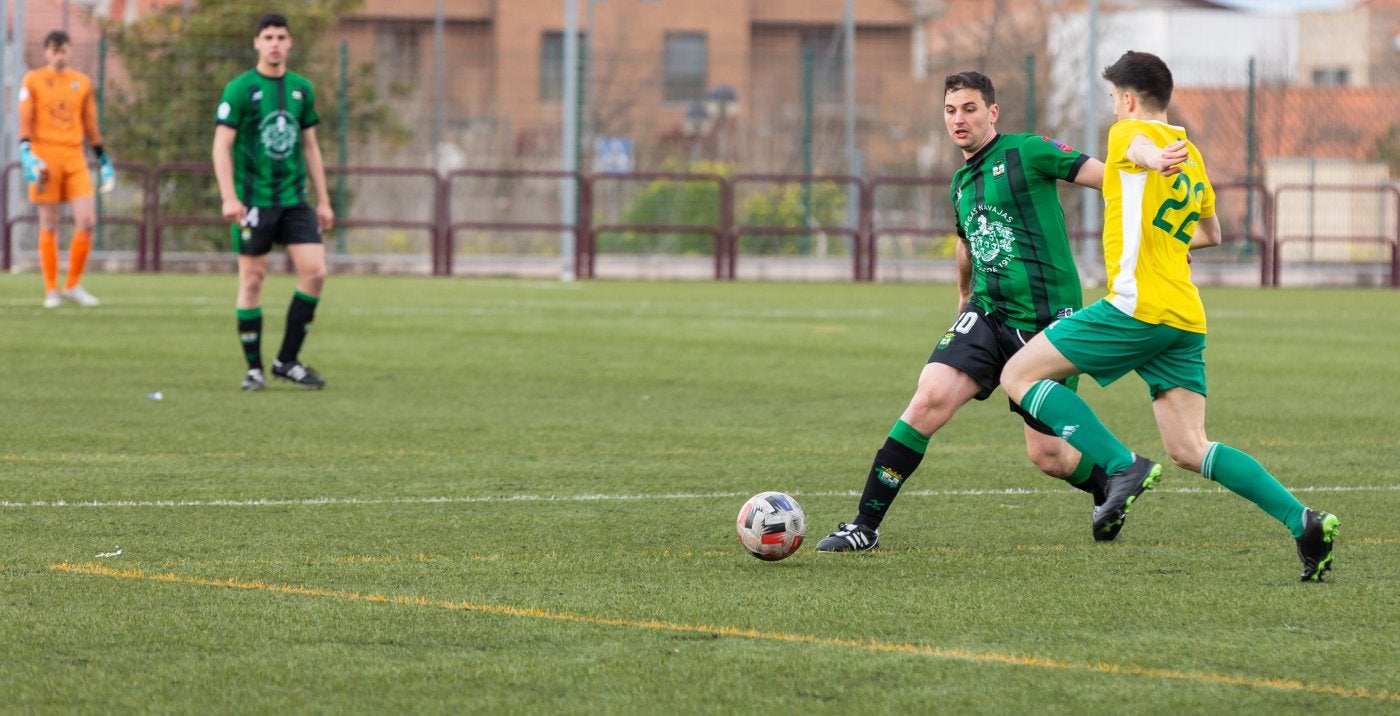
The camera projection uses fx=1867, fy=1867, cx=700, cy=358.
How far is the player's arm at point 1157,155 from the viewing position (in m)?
5.05

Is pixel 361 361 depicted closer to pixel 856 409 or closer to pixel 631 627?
pixel 856 409

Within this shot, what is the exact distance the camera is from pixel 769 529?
5.45 metres

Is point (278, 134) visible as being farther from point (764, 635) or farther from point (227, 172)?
point (764, 635)

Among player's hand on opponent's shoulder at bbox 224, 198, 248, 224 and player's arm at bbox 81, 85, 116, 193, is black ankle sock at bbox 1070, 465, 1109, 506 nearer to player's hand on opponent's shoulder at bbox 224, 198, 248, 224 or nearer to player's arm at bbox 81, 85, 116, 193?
player's hand on opponent's shoulder at bbox 224, 198, 248, 224

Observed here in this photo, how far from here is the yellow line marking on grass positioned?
13.1 feet

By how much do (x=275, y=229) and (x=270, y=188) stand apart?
0.76 feet

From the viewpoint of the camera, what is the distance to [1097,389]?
11219 mm

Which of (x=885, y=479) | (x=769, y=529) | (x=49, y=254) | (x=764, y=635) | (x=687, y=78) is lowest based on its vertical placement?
(x=764, y=635)

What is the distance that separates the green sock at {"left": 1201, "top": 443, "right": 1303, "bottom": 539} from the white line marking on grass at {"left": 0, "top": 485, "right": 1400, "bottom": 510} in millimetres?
1613

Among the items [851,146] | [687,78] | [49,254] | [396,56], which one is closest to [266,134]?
[49,254]

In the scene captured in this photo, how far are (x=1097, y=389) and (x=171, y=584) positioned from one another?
729 cm

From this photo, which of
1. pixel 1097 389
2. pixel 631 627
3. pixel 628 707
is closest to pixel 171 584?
pixel 631 627

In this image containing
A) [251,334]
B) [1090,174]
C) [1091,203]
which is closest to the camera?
[1090,174]

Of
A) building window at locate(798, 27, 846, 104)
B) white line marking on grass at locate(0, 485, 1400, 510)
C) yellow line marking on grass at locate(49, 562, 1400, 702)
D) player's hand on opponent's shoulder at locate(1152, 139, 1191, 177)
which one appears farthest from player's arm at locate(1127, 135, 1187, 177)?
building window at locate(798, 27, 846, 104)
